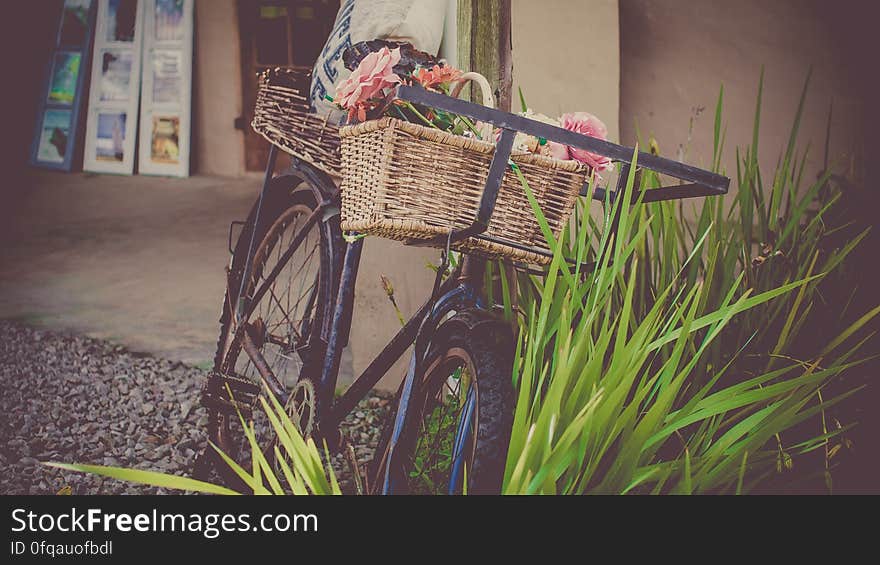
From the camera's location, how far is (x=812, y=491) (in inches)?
66.1

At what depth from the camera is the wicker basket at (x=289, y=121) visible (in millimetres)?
1986

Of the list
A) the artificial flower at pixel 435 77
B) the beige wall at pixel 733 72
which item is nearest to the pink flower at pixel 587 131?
the artificial flower at pixel 435 77

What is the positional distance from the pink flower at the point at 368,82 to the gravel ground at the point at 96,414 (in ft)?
3.98

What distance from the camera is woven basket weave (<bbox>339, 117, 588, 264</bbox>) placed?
1313 millimetres

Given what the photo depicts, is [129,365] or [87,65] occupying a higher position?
[87,65]

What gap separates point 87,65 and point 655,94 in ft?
18.3

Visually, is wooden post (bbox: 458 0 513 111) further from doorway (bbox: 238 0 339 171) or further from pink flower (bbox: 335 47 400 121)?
doorway (bbox: 238 0 339 171)

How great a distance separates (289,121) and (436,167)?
799 millimetres

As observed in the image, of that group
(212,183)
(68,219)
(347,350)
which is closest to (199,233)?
(68,219)

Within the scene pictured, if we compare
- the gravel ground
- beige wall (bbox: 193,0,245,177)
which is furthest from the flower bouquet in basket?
beige wall (bbox: 193,0,245,177)

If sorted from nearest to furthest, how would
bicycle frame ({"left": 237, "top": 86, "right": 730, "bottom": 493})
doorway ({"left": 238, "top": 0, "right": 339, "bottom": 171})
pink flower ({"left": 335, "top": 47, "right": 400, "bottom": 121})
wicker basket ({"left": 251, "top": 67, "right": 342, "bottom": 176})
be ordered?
bicycle frame ({"left": 237, "top": 86, "right": 730, "bottom": 493})
pink flower ({"left": 335, "top": 47, "right": 400, "bottom": 121})
wicker basket ({"left": 251, "top": 67, "right": 342, "bottom": 176})
doorway ({"left": 238, "top": 0, "right": 339, "bottom": 171})

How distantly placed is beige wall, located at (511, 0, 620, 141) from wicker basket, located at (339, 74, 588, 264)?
146 centimetres
